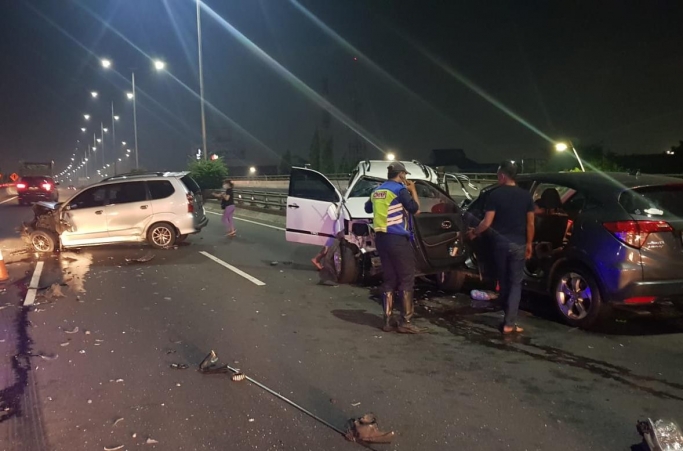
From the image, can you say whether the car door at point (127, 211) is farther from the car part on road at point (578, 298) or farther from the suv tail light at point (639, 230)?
the suv tail light at point (639, 230)

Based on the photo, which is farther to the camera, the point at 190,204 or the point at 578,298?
the point at 190,204

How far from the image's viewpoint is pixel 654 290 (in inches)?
228

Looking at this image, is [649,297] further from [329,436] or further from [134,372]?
[134,372]

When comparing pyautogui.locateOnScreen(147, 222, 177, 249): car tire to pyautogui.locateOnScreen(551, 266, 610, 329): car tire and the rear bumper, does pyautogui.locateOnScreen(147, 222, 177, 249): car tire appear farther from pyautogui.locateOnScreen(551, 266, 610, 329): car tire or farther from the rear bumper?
the rear bumper

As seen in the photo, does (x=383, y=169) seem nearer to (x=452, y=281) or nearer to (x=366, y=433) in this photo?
(x=452, y=281)

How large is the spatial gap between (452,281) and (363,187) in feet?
7.69

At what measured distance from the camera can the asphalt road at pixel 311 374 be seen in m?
3.97

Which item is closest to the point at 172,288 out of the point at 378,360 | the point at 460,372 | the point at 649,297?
the point at 378,360

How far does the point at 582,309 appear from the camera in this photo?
20.8ft

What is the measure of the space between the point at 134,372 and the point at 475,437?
121 inches

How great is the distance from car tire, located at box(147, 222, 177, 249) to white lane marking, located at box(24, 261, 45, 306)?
238 centimetres

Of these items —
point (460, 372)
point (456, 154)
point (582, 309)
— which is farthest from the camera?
point (456, 154)

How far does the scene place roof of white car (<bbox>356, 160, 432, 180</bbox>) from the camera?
9.91m

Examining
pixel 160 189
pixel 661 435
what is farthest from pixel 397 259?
pixel 160 189
